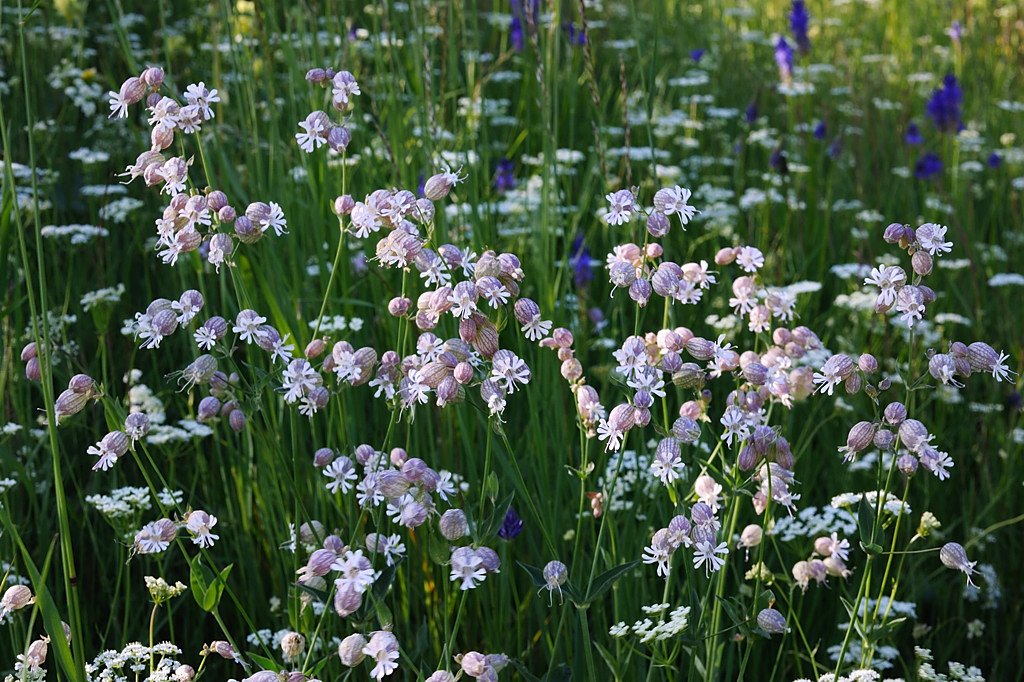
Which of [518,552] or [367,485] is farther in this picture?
[518,552]

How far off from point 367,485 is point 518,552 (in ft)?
2.56

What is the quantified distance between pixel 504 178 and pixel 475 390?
5.06 feet

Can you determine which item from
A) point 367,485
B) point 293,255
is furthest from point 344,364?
point 293,255

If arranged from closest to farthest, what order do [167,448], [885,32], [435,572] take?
[435,572] → [167,448] → [885,32]

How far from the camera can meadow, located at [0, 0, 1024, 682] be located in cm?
127

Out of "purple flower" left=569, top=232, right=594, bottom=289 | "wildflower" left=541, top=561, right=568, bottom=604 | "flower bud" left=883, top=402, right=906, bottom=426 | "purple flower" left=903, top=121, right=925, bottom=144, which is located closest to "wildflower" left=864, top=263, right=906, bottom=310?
"flower bud" left=883, top=402, right=906, bottom=426

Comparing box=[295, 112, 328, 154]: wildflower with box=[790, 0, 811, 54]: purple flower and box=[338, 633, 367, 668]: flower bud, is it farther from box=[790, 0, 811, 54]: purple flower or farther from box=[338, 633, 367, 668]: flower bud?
box=[790, 0, 811, 54]: purple flower

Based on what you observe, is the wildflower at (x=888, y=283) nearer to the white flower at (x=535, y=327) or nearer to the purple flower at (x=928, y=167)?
the white flower at (x=535, y=327)

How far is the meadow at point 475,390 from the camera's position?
127cm

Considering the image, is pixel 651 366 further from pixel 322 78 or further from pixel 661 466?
pixel 322 78

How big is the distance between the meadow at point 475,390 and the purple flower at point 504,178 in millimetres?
24

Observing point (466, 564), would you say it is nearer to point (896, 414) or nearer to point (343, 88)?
point (896, 414)

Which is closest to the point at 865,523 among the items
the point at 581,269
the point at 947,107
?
the point at 581,269

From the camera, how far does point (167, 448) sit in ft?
6.64
